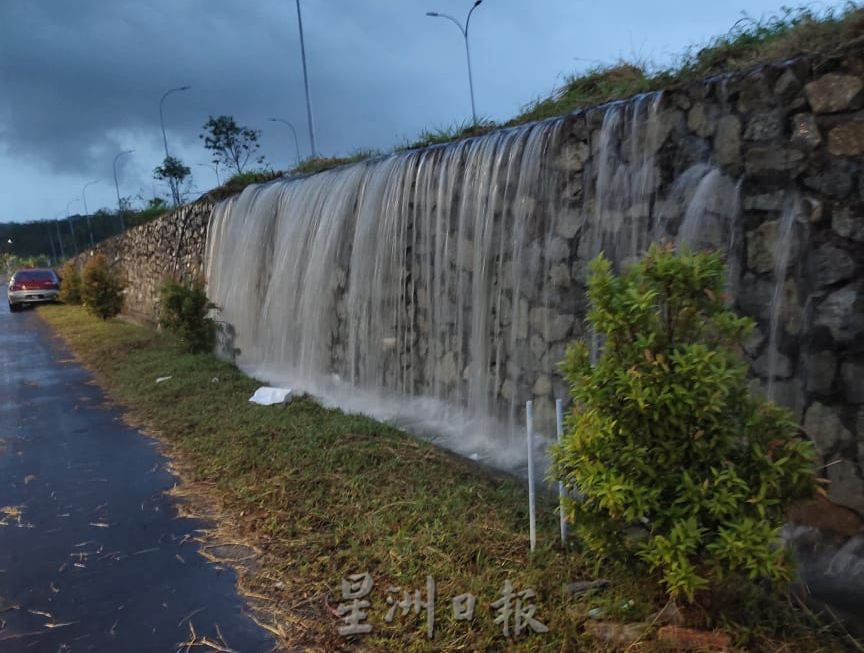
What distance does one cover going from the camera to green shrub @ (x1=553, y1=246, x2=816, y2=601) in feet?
8.30

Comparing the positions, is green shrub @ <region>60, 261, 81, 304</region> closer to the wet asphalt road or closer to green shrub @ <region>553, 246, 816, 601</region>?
the wet asphalt road

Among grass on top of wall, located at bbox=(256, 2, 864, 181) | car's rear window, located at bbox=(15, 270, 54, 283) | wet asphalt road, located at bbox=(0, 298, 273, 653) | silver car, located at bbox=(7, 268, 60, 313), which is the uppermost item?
grass on top of wall, located at bbox=(256, 2, 864, 181)

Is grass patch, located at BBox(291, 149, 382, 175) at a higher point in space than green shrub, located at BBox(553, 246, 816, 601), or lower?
higher

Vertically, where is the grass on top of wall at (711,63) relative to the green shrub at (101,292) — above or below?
above

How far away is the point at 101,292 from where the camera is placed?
18.6 meters

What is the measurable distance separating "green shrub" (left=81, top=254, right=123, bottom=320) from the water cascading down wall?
9482 millimetres

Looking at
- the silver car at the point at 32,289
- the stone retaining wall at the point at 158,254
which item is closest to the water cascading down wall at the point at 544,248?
the stone retaining wall at the point at 158,254

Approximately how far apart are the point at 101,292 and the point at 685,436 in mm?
18603

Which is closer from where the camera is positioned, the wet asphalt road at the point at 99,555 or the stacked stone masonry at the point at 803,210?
the wet asphalt road at the point at 99,555

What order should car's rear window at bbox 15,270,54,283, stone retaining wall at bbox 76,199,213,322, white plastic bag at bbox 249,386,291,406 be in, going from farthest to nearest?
1. car's rear window at bbox 15,270,54,283
2. stone retaining wall at bbox 76,199,213,322
3. white plastic bag at bbox 249,386,291,406

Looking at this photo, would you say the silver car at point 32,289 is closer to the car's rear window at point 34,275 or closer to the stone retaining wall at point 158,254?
the car's rear window at point 34,275

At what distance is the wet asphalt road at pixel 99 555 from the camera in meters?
3.36

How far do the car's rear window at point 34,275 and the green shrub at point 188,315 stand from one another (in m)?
21.2

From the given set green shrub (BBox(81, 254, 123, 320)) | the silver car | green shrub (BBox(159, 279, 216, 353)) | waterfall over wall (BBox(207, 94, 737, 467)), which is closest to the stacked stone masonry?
waterfall over wall (BBox(207, 94, 737, 467))
